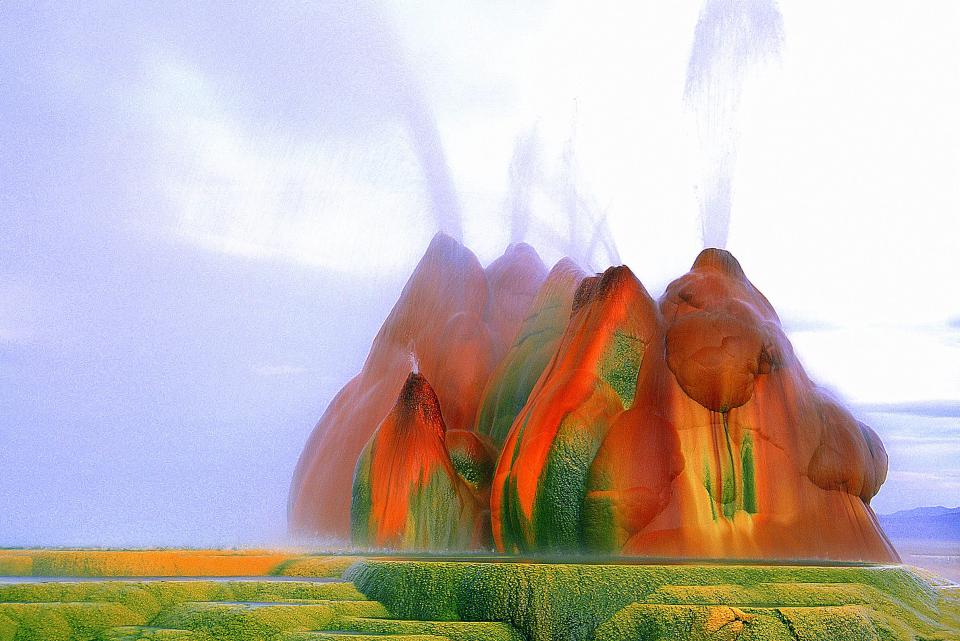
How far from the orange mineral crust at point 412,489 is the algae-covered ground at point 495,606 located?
5.93m

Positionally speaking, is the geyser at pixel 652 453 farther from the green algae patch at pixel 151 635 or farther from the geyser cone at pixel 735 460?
the green algae patch at pixel 151 635

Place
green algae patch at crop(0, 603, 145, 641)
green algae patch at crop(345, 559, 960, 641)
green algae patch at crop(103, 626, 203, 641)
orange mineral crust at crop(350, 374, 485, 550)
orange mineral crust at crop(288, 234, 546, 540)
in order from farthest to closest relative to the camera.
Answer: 1. orange mineral crust at crop(288, 234, 546, 540)
2. orange mineral crust at crop(350, 374, 485, 550)
3. green algae patch at crop(345, 559, 960, 641)
4. green algae patch at crop(0, 603, 145, 641)
5. green algae patch at crop(103, 626, 203, 641)

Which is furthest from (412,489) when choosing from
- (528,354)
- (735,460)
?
(735,460)

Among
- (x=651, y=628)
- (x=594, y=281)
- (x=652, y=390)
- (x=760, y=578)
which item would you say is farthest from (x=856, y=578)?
(x=594, y=281)

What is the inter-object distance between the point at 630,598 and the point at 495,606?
4.63 ft

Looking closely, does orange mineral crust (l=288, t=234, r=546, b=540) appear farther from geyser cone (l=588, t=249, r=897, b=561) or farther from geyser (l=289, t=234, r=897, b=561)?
geyser cone (l=588, t=249, r=897, b=561)

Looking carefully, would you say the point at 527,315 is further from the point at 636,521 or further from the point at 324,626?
the point at 324,626

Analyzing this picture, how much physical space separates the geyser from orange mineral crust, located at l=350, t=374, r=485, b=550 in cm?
3

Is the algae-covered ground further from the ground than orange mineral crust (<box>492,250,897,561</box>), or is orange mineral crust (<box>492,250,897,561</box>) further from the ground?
orange mineral crust (<box>492,250,897,561</box>)

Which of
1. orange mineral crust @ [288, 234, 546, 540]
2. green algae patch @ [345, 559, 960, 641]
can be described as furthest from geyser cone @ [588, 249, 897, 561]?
orange mineral crust @ [288, 234, 546, 540]

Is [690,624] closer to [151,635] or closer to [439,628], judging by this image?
[439,628]

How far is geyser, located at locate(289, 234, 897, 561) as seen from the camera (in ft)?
51.2

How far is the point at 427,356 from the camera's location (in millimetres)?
21984

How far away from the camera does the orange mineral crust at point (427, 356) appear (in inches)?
833
